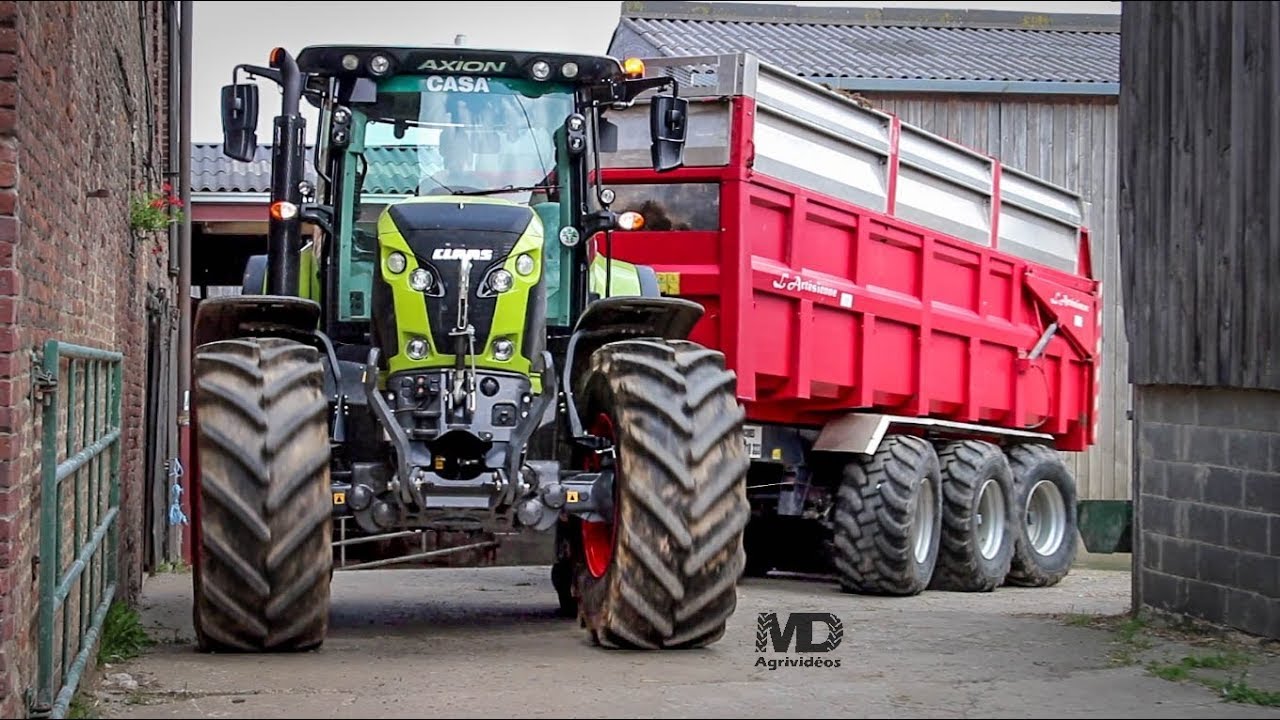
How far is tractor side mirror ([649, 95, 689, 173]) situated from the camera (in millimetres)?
9133

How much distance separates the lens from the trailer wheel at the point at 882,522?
1245 cm

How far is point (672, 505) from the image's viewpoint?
312 inches

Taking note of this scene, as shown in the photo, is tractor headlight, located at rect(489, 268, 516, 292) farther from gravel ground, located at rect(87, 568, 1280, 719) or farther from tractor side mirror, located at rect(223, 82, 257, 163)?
gravel ground, located at rect(87, 568, 1280, 719)

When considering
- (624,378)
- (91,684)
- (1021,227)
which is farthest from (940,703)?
(1021,227)

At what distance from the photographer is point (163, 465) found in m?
14.2

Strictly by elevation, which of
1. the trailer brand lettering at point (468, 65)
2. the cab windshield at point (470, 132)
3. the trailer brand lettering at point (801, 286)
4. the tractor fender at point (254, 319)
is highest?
the trailer brand lettering at point (468, 65)

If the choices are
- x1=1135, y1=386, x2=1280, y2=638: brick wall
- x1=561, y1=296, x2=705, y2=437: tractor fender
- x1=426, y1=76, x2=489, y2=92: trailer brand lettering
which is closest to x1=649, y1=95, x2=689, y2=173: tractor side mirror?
x1=561, y1=296, x2=705, y2=437: tractor fender

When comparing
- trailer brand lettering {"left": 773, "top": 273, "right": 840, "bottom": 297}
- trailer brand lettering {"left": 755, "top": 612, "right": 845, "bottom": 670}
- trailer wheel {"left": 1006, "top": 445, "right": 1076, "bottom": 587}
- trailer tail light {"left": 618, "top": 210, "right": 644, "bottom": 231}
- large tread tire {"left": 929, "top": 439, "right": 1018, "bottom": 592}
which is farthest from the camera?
trailer wheel {"left": 1006, "top": 445, "right": 1076, "bottom": 587}

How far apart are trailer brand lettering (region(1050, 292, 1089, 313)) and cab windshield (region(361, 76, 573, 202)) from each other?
712 cm

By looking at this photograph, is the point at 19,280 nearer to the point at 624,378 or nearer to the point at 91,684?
the point at 91,684

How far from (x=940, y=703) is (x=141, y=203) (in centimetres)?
625

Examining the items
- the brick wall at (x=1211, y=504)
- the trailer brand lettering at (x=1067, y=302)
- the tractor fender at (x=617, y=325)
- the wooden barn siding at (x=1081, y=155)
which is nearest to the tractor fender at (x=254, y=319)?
the tractor fender at (x=617, y=325)

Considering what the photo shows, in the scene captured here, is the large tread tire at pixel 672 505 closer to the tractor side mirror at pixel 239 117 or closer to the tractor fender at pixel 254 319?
the tractor fender at pixel 254 319

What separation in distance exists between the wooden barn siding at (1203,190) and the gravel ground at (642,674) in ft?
5.18
